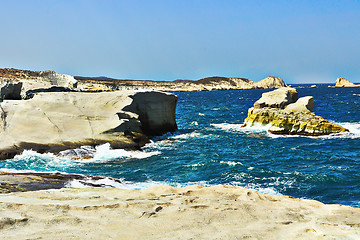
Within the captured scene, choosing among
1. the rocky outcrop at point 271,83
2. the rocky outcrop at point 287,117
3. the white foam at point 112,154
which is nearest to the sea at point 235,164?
the white foam at point 112,154

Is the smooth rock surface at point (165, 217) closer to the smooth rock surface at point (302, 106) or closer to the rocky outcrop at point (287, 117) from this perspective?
the rocky outcrop at point (287, 117)

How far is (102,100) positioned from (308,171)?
1470cm

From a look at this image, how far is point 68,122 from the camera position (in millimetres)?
20188

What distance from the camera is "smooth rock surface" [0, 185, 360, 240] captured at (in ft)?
17.0

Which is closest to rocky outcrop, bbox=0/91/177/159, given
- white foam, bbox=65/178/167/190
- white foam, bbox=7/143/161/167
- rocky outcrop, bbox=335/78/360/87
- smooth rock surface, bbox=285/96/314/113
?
white foam, bbox=7/143/161/167

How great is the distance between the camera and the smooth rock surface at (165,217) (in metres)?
5.17

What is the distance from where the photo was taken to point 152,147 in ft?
70.9

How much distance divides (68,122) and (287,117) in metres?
18.2

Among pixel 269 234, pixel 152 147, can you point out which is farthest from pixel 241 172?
→ pixel 269 234

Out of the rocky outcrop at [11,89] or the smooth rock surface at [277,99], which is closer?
the smooth rock surface at [277,99]

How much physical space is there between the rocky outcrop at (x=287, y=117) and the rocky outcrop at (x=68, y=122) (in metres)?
12.2

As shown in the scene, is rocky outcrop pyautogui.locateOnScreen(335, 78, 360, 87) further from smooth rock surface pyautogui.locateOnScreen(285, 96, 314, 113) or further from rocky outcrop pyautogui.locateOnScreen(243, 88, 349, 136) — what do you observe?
smooth rock surface pyautogui.locateOnScreen(285, 96, 314, 113)

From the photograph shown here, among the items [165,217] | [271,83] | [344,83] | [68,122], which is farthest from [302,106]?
[271,83]

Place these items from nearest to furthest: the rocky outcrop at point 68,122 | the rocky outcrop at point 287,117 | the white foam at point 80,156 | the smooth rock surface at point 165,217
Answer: the smooth rock surface at point 165,217 → the white foam at point 80,156 → the rocky outcrop at point 68,122 → the rocky outcrop at point 287,117
